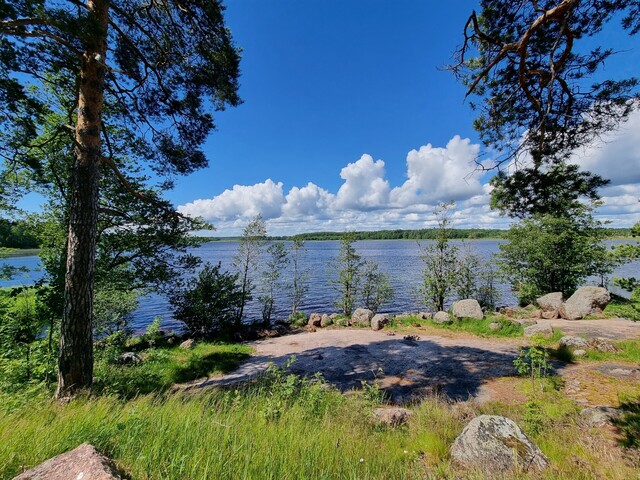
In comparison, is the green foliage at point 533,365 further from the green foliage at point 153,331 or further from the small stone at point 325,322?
the green foliage at point 153,331

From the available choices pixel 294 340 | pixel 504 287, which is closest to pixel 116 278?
pixel 294 340

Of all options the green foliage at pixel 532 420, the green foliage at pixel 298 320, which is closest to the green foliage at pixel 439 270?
the green foliage at pixel 298 320

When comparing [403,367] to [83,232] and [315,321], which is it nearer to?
[315,321]

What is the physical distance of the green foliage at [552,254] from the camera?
13.3 metres

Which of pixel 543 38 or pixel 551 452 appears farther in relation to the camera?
pixel 543 38

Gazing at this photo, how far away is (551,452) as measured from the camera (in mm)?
3090

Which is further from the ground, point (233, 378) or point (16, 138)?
point (16, 138)

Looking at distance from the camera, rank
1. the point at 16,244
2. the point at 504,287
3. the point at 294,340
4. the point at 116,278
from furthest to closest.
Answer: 1. the point at 504,287
2. the point at 294,340
3. the point at 16,244
4. the point at 116,278

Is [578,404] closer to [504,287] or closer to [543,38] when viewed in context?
[543,38]

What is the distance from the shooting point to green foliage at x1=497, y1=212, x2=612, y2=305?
13.3m

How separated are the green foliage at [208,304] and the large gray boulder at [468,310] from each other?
10424 mm

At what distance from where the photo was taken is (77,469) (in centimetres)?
151

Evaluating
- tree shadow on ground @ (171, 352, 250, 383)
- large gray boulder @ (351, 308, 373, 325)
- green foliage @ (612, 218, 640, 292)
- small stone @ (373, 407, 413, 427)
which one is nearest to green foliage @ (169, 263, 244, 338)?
tree shadow on ground @ (171, 352, 250, 383)

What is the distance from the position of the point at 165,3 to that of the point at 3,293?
6868mm
